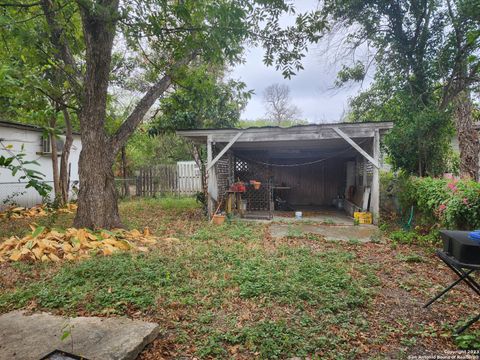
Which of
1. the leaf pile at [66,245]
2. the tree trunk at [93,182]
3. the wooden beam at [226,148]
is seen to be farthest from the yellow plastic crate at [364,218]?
the tree trunk at [93,182]

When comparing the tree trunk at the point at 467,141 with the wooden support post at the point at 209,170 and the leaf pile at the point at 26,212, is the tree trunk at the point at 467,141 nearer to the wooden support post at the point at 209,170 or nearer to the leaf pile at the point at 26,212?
the wooden support post at the point at 209,170

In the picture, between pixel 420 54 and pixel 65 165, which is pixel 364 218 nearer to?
pixel 420 54

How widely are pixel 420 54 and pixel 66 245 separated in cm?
969

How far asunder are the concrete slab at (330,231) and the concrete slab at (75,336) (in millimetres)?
3948

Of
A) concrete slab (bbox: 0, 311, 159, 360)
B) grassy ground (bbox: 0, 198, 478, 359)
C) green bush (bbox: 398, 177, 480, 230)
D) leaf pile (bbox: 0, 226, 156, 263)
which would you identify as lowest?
grassy ground (bbox: 0, 198, 478, 359)

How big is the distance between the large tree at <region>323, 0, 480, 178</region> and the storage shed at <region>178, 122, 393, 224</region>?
1579 millimetres

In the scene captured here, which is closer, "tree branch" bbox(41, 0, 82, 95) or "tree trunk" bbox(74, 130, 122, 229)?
"tree branch" bbox(41, 0, 82, 95)

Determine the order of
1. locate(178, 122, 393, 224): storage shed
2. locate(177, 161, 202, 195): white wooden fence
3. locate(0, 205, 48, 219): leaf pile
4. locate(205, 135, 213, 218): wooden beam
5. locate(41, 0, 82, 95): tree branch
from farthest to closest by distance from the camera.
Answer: locate(177, 161, 202, 195): white wooden fence → locate(0, 205, 48, 219): leaf pile → locate(205, 135, 213, 218): wooden beam → locate(178, 122, 393, 224): storage shed → locate(41, 0, 82, 95): tree branch

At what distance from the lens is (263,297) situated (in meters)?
3.03

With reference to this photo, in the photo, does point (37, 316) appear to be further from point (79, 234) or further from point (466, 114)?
point (466, 114)

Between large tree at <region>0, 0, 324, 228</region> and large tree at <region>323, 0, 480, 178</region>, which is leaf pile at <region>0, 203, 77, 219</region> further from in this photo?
large tree at <region>323, 0, 480, 178</region>

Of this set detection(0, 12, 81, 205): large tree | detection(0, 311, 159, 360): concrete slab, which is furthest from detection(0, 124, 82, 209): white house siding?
detection(0, 311, 159, 360): concrete slab

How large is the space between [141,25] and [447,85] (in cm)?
794

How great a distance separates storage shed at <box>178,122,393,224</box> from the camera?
6938mm
